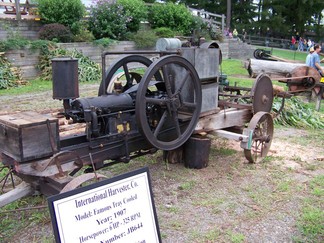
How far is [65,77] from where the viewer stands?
344cm

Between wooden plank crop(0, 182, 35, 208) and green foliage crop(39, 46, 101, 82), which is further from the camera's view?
green foliage crop(39, 46, 101, 82)

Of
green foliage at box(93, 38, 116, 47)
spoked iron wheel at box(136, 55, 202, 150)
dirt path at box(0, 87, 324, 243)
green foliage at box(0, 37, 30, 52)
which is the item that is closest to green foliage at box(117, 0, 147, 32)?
green foliage at box(93, 38, 116, 47)

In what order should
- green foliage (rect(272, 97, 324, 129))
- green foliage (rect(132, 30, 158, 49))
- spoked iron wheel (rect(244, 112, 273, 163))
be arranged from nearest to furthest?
spoked iron wheel (rect(244, 112, 273, 163)) < green foliage (rect(272, 97, 324, 129)) < green foliage (rect(132, 30, 158, 49))

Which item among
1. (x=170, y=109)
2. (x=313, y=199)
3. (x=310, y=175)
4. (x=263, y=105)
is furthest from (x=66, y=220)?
(x=263, y=105)

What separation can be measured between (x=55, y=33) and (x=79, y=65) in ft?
5.44

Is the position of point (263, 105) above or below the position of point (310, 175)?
above

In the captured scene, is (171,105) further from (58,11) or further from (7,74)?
(58,11)

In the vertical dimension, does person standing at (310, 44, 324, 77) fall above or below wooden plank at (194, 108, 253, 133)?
above

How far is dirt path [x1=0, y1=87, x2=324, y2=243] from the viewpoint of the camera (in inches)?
136

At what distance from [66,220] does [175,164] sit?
3279mm

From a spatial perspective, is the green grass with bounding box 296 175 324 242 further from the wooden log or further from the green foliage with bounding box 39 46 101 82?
the green foliage with bounding box 39 46 101 82

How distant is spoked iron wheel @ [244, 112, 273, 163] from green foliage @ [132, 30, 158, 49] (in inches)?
417

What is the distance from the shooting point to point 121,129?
394cm

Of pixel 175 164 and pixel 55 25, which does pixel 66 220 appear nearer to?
pixel 175 164
